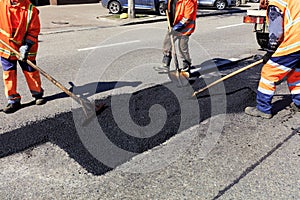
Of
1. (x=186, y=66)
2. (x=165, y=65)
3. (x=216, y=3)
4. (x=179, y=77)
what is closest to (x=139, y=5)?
(x=216, y=3)

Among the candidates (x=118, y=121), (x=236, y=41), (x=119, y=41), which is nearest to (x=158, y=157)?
(x=118, y=121)

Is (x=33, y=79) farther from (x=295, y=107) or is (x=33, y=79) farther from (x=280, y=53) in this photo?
(x=295, y=107)

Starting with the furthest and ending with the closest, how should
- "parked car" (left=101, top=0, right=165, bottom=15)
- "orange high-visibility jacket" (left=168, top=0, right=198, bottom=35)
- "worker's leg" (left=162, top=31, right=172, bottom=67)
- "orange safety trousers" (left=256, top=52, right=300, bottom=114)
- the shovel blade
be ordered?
1. "parked car" (left=101, top=0, right=165, bottom=15)
2. "worker's leg" (left=162, top=31, right=172, bottom=67)
3. the shovel blade
4. "orange high-visibility jacket" (left=168, top=0, right=198, bottom=35)
5. "orange safety trousers" (left=256, top=52, right=300, bottom=114)

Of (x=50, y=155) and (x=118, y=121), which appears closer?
(x=50, y=155)

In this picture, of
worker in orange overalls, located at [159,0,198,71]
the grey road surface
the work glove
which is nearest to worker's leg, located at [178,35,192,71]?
worker in orange overalls, located at [159,0,198,71]

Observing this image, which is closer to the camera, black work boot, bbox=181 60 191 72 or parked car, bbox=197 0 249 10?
black work boot, bbox=181 60 191 72

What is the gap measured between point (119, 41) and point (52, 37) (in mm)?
2160

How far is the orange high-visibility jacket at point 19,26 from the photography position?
3.72 metres

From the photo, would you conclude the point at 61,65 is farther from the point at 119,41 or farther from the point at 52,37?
the point at 52,37

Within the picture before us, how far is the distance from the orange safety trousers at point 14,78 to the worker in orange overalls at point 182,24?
7.71 feet

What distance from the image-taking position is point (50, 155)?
3158 mm

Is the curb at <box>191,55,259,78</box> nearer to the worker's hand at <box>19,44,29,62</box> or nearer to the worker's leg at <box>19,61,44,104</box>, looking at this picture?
the worker's leg at <box>19,61,44,104</box>

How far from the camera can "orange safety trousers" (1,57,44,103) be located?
4.01 m

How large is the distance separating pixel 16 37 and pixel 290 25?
325 cm
